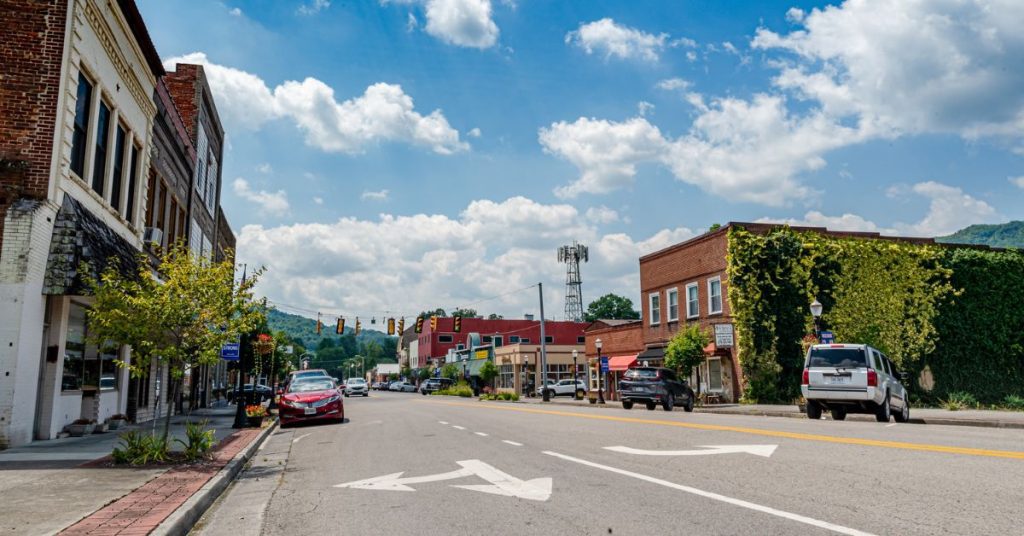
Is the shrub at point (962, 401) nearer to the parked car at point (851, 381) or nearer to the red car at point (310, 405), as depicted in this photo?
the parked car at point (851, 381)

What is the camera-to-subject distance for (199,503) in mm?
7352

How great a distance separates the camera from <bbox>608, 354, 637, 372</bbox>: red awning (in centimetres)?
4175

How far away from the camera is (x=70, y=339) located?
16.0 meters

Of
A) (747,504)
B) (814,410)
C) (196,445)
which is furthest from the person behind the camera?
(814,410)

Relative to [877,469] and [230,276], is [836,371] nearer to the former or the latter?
[877,469]

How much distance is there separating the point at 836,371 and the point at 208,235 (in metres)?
28.6

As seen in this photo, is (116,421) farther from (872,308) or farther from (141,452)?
(872,308)

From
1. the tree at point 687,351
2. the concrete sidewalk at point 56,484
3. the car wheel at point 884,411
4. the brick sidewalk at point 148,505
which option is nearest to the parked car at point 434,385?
the tree at point 687,351

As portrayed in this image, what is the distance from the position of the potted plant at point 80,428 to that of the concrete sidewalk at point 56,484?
2165mm

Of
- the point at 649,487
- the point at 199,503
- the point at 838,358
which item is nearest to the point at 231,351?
the point at 199,503

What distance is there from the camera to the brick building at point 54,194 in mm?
12961

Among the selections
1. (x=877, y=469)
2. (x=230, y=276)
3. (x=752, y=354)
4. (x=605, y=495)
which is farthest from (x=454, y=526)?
(x=752, y=354)

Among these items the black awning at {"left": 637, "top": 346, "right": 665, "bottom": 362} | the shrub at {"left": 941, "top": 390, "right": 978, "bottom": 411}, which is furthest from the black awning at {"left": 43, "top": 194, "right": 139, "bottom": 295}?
the shrub at {"left": 941, "top": 390, "right": 978, "bottom": 411}

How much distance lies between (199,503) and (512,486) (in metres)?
3.28
